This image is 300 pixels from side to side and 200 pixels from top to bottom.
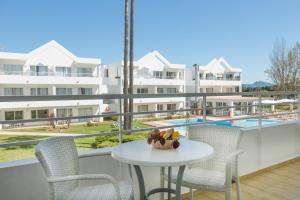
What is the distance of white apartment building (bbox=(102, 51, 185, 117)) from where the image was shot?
18.2 meters

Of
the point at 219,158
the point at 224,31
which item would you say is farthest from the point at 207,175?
the point at 224,31

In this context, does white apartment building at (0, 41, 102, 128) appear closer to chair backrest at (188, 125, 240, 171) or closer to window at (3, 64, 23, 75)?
window at (3, 64, 23, 75)

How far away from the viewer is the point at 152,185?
2.25 meters

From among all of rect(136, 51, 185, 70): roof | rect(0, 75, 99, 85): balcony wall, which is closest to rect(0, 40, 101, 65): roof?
rect(0, 75, 99, 85): balcony wall

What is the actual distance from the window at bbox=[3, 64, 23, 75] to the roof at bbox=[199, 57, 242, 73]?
1249 cm

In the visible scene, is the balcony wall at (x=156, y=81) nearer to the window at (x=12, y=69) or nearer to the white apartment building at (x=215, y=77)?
the white apartment building at (x=215, y=77)

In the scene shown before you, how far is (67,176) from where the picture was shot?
4.46ft

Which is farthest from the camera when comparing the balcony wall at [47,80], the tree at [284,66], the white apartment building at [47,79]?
the white apartment building at [47,79]

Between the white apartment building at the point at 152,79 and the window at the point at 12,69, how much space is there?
586 centimetres

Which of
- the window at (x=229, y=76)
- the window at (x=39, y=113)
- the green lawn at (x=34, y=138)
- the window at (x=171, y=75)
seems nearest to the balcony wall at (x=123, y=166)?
the green lawn at (x=34, y=138)

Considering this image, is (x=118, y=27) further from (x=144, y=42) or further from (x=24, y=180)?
(x=24, y=180)

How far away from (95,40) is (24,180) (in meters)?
23.0

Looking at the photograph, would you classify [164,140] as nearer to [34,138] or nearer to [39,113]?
[34,138]

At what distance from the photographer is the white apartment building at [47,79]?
15.1m
